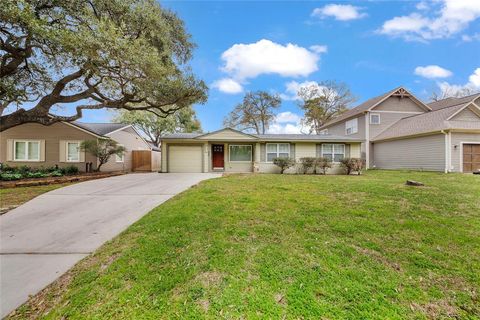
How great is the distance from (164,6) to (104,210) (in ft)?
38.0

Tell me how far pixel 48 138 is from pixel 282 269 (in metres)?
18.2

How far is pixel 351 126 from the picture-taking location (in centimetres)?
2159

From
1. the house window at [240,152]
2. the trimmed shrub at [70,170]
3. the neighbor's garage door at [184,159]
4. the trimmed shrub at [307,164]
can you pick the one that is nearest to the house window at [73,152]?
the trimmed shrub at [70,170]

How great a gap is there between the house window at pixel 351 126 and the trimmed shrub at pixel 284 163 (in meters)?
10.1

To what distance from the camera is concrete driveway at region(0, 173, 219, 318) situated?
2.92 metres

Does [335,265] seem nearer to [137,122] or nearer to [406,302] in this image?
[406,302]

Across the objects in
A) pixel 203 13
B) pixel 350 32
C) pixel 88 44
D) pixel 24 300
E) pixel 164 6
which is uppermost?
pixel 164 6

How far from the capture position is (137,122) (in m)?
31.4

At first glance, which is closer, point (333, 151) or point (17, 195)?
point (17, 195)

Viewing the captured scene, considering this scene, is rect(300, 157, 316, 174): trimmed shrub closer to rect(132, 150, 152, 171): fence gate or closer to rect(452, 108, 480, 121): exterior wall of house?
rect(452, 108, 480, 121): exterior wall of house

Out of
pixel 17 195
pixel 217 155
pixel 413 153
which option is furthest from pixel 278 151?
pixel 17 195

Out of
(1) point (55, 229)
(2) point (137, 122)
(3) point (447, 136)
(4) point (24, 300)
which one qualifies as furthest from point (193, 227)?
(2) point (137, 122)

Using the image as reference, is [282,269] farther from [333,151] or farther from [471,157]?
[471,157]

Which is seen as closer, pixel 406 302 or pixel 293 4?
pixel 406 302
